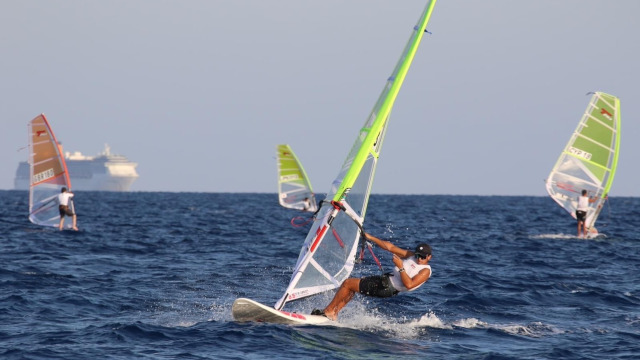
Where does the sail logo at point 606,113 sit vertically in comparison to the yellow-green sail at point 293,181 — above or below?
above

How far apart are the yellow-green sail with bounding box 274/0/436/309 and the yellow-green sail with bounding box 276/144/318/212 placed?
34.6 metres

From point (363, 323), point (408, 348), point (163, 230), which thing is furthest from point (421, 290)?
point (163, 230)

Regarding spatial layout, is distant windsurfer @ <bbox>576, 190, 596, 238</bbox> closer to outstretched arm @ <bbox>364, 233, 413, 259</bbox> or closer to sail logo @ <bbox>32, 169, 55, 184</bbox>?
sail logo @ <bbox>32, 169, 55, 184</bbox>

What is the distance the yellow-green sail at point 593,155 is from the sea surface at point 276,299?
4871 millimetres

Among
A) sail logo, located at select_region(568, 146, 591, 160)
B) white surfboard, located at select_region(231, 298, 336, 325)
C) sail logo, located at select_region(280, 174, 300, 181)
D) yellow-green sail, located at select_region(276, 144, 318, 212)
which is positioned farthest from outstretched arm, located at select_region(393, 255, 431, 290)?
sail logo, located at select_region(280, 174, 300, 181)

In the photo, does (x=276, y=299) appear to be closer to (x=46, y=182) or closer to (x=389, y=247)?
(x=389, y=247)

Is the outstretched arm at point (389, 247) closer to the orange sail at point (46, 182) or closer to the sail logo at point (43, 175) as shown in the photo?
the orange sail at point (46, 182)

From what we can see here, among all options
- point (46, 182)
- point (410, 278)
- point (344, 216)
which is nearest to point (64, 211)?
point (46, 182)

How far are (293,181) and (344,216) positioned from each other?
117ft

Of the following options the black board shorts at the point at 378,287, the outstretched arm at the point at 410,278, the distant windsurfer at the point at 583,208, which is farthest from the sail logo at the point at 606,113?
the black board shorts at the point at 378,287

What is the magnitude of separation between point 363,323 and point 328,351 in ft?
6.22

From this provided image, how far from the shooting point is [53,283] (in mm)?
14422

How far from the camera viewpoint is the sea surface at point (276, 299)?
9.75m

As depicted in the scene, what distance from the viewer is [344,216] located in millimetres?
11141
